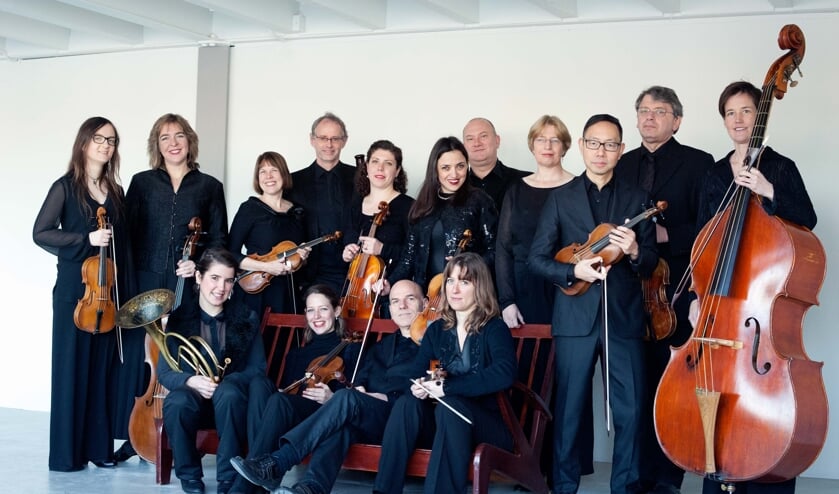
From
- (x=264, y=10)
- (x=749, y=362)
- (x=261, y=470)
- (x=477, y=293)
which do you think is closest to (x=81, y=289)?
(x=261, y=470)

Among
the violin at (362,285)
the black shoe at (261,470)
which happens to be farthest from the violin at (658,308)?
the black shoe at (261,470)

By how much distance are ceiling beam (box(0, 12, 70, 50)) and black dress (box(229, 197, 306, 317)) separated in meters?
2.62

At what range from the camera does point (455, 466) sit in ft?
13.1

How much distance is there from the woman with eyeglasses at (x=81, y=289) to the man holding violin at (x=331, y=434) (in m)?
1.30

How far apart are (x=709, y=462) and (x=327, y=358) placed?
1.88 m

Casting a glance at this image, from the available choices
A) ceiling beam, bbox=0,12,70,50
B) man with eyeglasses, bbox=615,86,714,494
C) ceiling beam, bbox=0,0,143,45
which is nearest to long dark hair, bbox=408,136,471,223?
man with eyeglasses, bbox=615,86,714,494

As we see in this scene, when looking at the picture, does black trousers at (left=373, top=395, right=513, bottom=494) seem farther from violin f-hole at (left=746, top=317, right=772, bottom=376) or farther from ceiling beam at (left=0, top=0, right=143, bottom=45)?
ceiling beam at (left=0, top=0, right=143, bottom=45)

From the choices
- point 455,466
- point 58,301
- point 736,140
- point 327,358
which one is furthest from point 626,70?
point 58,301

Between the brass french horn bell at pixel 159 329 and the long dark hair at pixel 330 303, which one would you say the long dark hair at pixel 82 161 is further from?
the long dark hair at pixel 330 303

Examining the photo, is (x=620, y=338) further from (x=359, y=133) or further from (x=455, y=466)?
(x=359, y=133)

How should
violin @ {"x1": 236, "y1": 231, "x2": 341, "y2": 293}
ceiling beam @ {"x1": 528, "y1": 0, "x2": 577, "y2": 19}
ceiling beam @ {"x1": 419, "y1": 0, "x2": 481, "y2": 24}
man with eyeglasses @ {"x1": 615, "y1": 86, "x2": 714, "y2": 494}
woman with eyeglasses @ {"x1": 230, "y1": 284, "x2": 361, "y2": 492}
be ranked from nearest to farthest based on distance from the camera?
woman with eyeglasses @ {"x1": 230, "y1": 284, "x2": 361, "y2": 492} → man with eyeglasses @ {"x1": 615, "y1": 86, "x2": 714, "y2": 494} → violin @ {"x1": 236, "y1": 231, "x2": 341, "y2": 293} → ceiling beam @ {"x1": 528, "y1": 0, "x2": 577, "y2": 19} → ceiling beam @ {"x1": 419, "y1": 0, "x2": 481, "y2": 24}

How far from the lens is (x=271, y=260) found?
17.3ft

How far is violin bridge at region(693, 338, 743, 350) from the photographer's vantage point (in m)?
3.46

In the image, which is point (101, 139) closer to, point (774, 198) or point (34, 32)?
point (34, 32)
